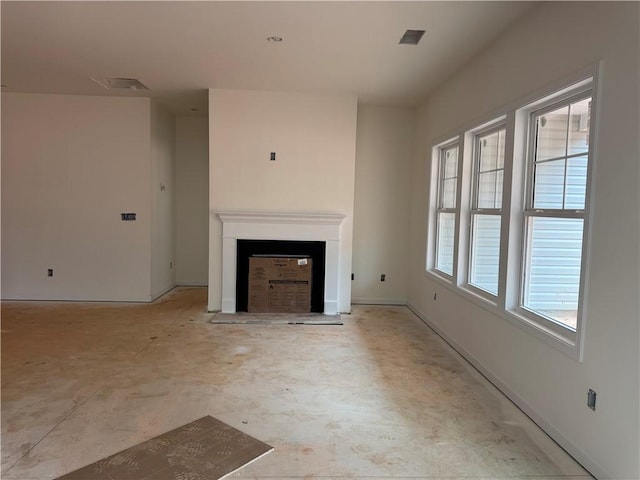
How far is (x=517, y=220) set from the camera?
3.05 m

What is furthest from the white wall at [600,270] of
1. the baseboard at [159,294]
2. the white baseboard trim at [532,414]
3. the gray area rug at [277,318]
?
the baseboard at [159,294]

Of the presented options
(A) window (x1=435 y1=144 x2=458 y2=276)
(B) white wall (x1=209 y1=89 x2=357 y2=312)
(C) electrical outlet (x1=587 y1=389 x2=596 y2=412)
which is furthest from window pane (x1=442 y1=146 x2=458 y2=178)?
(C) electrical outlet (x1=587 y1=389 x2=596 y2=412)

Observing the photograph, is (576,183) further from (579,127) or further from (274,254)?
(274,254)

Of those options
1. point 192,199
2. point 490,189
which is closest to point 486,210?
point 490,189

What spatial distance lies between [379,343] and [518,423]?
1692 millimetres

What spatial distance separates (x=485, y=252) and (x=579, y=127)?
1416 mm

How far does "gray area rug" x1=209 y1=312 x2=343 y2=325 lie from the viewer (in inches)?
188

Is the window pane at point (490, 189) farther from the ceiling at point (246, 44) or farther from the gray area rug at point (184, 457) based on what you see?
the gray area rug at point (184, 457)

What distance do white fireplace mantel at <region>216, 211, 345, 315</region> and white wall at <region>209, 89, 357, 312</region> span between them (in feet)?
0.47

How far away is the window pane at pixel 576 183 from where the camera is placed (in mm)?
2430

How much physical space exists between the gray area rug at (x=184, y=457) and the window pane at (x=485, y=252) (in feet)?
7.58

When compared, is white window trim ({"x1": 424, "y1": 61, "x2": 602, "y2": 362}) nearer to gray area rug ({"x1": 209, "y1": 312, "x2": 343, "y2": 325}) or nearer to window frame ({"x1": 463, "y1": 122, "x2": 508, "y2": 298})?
window frame ({"x1": 463, "y1": 122, "x2": 508, "y2": 298})

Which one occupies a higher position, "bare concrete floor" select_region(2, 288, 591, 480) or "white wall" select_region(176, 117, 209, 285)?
"white wall" select_region(176, 117, 209, 285)

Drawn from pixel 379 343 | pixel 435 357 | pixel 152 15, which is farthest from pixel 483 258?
pixel 152 15
